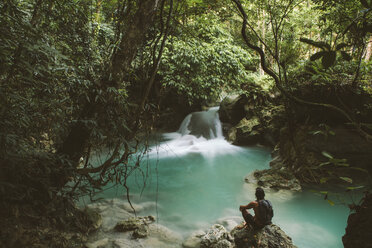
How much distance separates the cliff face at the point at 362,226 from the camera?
2611 mm

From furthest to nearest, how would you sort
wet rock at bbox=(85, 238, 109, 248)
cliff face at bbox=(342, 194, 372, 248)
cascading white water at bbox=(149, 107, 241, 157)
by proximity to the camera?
cascading white water at bbox=(149, 107, 241, 157) < wet rock at bbox=(85, 238, 109, 248) < cliff face at bbox=(342, 194, 372, 248)

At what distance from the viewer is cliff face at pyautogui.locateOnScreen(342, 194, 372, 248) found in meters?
2.61

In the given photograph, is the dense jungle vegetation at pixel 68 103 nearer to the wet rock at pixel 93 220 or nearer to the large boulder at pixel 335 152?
the wet rock at pixel 93 220

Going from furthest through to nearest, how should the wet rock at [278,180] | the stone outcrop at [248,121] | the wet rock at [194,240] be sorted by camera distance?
1. the stone outcrop at [248,121]
2. the wet rock at [278,180]
3. the wet rock at [194,240]

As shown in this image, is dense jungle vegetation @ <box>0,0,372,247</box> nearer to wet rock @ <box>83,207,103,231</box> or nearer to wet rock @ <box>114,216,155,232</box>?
wet rock @ <box>83,207,103,231</box>

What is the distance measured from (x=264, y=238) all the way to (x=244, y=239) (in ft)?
1.09

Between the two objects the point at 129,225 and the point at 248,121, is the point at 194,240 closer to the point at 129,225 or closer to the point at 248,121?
the point at 129,225

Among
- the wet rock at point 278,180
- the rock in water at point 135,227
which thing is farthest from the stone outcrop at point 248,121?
the rock in water at point 135,227

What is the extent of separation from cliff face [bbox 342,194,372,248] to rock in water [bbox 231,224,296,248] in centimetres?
85

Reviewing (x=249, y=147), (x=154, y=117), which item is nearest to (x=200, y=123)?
(x=249, y=147)

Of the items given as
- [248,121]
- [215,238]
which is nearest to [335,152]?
[215,238]

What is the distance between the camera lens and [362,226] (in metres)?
2.68

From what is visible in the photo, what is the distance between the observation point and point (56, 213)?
243cm

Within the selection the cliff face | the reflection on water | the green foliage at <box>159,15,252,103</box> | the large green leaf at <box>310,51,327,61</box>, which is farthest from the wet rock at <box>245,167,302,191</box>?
the large green leaf at <box>310,51,327,61</box>
